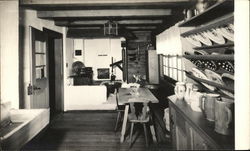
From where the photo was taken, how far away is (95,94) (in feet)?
23.7

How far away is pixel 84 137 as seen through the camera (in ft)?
15.7

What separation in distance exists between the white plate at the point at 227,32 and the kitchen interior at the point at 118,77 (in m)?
0.02

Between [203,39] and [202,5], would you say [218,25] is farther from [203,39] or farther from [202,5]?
[203,39]

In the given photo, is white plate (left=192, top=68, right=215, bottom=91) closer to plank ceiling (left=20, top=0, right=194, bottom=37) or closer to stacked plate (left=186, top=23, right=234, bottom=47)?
stacked plate (left=186, top=23, right=234, bottom=47)

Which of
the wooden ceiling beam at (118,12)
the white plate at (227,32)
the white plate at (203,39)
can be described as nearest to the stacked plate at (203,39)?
the white plate at (203,39)

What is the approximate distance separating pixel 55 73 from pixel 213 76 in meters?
4.98

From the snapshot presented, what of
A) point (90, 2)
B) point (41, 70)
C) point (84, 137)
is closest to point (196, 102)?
point (90, 2)

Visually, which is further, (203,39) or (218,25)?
(203,39)

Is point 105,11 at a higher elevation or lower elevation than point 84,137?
higher

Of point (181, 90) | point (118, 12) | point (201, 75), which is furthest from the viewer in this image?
point (118, 12)

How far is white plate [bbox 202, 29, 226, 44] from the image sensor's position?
2.86 meters

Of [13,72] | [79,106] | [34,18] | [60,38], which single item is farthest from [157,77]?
[13,72]

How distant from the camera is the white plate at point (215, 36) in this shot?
9.39 feet

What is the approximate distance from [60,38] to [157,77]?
10.5ft
